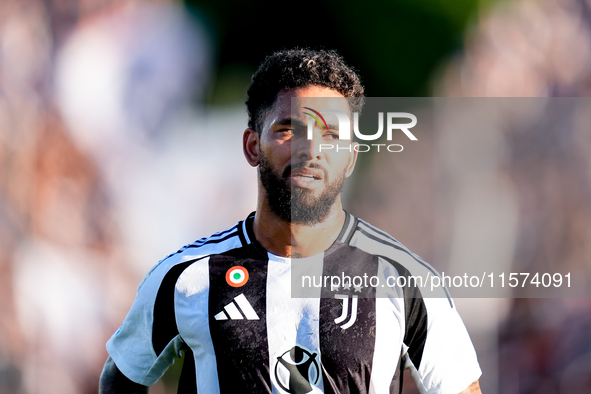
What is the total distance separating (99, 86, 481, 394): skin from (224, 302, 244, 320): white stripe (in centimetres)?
22

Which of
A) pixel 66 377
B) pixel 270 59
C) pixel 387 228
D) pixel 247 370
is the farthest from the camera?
pixel 66 377

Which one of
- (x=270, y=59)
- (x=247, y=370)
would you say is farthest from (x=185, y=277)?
(x=270, y=59)

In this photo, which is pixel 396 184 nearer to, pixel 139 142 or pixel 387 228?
pixel 387 228

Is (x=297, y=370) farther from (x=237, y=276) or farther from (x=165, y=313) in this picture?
(x=165, y=313)

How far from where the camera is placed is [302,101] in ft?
5.00

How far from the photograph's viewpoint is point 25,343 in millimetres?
2803

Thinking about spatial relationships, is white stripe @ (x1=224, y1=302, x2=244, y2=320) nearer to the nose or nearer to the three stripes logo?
the three stripes logo

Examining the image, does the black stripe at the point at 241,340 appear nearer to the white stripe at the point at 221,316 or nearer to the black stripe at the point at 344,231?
the white stripe at the point at 221,316

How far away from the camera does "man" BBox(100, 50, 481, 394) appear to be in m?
1.45

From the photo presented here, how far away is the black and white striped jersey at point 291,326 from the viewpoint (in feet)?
4.74

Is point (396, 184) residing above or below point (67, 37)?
below

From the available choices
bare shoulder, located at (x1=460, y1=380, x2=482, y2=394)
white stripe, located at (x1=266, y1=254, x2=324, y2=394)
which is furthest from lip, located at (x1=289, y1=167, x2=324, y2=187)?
bare shoulder, located at (x1=460, y1=380, x2=482, y2=394)

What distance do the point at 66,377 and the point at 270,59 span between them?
7.40 ft

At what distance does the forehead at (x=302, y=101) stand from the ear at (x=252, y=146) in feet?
0.31
